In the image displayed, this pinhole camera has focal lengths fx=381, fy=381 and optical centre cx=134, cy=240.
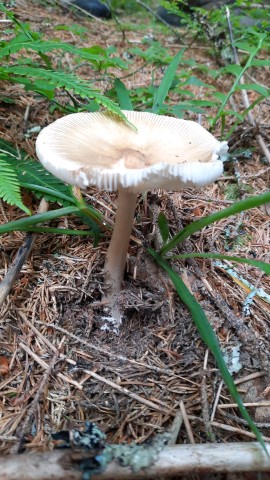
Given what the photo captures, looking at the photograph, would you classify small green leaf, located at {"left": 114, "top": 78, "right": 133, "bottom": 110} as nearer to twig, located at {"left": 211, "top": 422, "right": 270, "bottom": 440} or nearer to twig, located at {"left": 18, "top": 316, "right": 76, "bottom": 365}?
twig, located at {"left": 18, "top": 316, "right": 76, "bottom": 365}

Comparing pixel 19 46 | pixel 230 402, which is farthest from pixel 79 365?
pixel 19 46

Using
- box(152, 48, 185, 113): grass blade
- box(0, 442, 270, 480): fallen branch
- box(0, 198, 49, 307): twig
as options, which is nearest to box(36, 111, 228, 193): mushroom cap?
box(152, 48, 185, 113): grass blade

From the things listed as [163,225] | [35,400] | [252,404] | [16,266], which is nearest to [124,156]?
[163,225]

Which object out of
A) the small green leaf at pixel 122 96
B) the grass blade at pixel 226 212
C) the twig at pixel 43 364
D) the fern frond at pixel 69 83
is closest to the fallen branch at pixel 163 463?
the twig at pixel 43 364

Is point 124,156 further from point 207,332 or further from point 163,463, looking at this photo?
point 163,463

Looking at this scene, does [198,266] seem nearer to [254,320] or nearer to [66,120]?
[254,320]

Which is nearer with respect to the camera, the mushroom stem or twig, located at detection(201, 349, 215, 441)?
twig, located at detection(201, 349, 215, 441)
